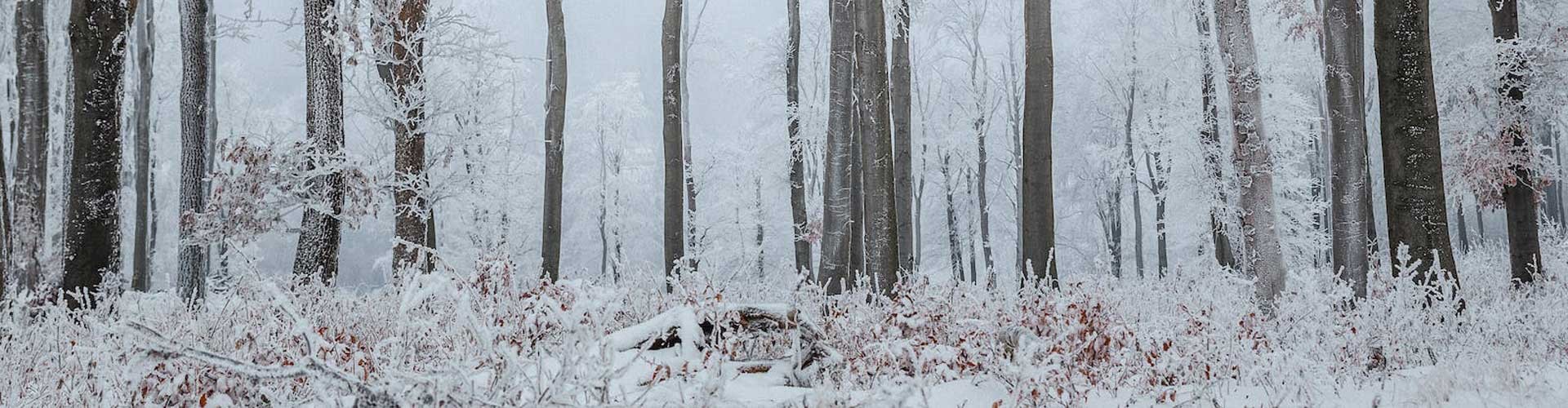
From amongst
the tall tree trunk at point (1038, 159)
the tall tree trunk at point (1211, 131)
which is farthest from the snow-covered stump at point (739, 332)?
the tall tree trunk at point (1211, 131)

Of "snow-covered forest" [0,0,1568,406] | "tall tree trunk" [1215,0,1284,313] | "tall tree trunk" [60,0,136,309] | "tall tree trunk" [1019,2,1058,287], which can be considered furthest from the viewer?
"tall tree trunk" [1019,2,1058,287]

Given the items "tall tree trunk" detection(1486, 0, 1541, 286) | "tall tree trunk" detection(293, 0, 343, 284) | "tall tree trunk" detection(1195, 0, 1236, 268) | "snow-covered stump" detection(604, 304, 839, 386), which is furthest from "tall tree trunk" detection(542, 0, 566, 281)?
"tall tree trunk" detection(1486, 0, 1541, 286)

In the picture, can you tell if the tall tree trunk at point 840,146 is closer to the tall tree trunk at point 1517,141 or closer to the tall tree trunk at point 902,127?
the tall tree trunk at point 902,127

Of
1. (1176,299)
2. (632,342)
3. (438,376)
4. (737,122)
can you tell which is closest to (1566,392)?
(1176,299)

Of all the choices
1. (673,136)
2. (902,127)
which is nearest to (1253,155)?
(902,127)

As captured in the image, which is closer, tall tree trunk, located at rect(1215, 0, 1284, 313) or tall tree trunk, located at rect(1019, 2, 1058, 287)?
tall tree trunk, located at rect(1215, 0, 1284, 313)

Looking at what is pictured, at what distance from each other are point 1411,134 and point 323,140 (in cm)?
955

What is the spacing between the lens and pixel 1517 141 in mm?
11508

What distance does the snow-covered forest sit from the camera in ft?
11.8

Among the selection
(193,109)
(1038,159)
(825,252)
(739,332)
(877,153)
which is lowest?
(739,332)

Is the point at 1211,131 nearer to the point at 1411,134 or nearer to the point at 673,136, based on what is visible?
the point at 673,136

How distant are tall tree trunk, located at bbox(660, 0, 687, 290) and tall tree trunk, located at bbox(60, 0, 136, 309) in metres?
7.57

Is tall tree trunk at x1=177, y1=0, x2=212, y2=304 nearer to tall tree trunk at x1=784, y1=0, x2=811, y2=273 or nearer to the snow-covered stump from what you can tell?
the snow-covered stump

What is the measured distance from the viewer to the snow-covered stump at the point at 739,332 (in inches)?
149
